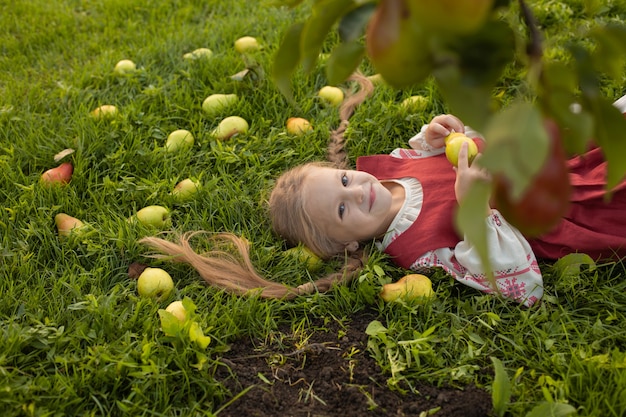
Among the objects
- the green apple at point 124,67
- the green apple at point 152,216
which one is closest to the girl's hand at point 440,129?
the green apple at point 152,216

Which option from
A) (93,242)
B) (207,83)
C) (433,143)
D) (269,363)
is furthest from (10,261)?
(433,143)

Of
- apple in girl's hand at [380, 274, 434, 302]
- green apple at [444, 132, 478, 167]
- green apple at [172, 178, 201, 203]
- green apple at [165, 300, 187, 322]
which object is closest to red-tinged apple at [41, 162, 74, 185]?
green apple at [172, 178, 201, 203]

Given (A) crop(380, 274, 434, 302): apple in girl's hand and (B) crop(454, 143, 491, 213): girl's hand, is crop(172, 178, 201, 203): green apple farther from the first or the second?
(B) crop(454, 143, 491, 213): girl's hand

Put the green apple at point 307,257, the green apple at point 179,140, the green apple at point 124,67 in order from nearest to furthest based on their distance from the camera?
the green apple at point 307,257
the green apple at point 179,140
the green apple at point 124,67

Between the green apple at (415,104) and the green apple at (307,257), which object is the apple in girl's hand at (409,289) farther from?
the green apple at (415,104)

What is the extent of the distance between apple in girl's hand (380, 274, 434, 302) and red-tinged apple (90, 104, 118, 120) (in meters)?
1.62

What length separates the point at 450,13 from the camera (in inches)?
32.3

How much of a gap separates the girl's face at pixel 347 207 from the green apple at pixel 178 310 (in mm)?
634

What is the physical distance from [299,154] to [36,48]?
1.90 metres

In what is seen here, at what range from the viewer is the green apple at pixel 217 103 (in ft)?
10.6

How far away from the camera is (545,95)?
0.98 m

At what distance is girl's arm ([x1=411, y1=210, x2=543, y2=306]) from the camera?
2246 mm

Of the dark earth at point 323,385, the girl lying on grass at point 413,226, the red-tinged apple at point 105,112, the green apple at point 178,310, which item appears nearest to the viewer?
the dark earth at point 323,385

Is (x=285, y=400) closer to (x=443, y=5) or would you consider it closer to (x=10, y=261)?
(x=10, y=261)
